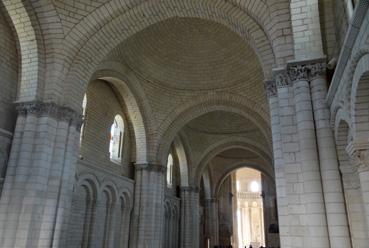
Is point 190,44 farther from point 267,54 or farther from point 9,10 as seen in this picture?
point 9,10

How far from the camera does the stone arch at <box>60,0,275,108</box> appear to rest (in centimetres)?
1071

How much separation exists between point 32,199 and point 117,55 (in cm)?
788

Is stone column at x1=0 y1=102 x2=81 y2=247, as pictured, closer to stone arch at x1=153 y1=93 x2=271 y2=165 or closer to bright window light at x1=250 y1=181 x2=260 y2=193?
stone arch at x1=153 y1=93 x2=271 y2=165

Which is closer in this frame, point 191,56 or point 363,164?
point 363,164

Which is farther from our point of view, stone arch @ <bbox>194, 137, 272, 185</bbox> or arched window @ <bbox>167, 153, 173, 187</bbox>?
stone arch @ <bbox>194, 137, 272, 185</bbox>

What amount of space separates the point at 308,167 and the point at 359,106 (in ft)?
6.55

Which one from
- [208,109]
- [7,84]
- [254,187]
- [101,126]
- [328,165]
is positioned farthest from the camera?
[254,187]

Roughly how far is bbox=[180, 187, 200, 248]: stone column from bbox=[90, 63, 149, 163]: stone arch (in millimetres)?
6658

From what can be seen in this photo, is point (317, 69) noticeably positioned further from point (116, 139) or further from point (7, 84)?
point (116, 139)

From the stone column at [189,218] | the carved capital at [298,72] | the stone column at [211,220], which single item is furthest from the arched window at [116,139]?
the stone column at [211,220]

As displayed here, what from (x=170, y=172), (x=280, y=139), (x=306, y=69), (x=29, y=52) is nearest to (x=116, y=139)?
(x=170, y=172)

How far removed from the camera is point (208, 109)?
749 inches

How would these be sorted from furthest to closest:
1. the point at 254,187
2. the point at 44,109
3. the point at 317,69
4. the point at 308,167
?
the point at 254,187, the point at 44,109, the point at 317,69, the point at 308,167

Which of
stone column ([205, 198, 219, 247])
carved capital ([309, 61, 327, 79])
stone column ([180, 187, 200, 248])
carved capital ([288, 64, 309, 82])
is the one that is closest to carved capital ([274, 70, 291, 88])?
carved capital ([288, 64, 309, 82])
